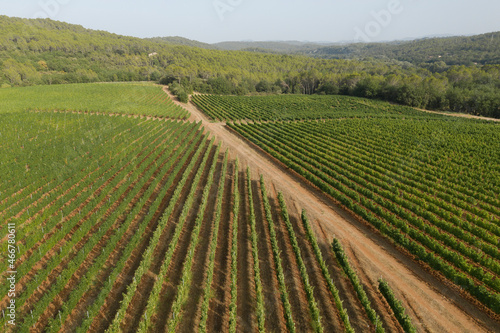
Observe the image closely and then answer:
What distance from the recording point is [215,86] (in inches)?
3890

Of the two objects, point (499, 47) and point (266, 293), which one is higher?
point (499, 47)

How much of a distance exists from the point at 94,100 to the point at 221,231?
209ft

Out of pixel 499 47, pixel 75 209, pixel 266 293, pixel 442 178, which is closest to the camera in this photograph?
pixel 266 293

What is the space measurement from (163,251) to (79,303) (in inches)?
203

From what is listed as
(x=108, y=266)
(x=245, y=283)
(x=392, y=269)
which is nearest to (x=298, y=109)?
(x=392, y=269)

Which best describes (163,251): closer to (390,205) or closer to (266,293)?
(266,293)

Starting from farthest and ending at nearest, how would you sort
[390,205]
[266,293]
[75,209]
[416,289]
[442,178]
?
1. [442,178]
2. [390,205]
3. [75,209]
4. [416,289]
5. [266,293]

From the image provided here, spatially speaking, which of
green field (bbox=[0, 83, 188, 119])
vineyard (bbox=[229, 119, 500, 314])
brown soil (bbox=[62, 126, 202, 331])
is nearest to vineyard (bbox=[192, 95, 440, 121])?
green field (bbox=[0, 83, 188, 119])

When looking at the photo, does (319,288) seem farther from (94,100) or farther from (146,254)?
(94,100)

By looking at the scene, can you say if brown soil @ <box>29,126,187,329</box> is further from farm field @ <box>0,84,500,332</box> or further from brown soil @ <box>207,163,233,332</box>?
brown soil @ <box>207,163,233,332</box>

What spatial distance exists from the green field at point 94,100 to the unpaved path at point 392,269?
40959mm

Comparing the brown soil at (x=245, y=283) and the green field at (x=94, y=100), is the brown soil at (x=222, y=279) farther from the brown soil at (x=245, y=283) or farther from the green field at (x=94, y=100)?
the green field at (x=94, y=100)

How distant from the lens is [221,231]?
19.4 m

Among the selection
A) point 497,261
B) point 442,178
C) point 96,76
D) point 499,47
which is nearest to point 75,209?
point 497,261
